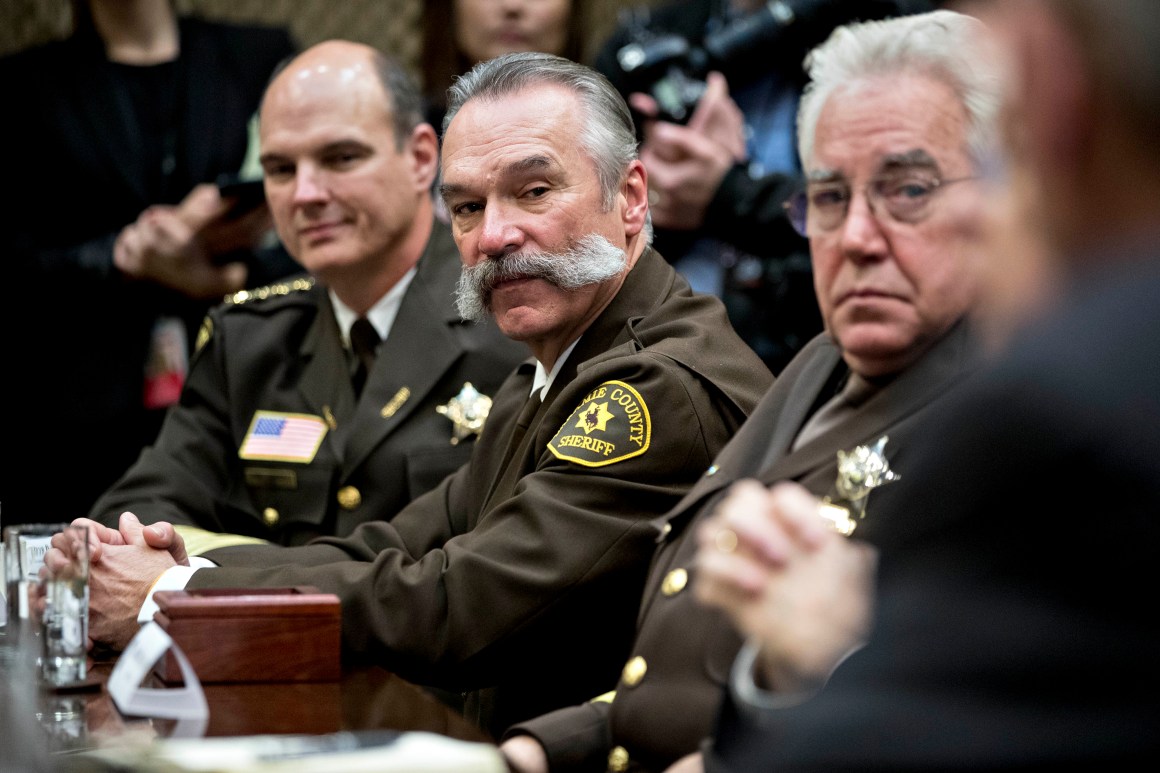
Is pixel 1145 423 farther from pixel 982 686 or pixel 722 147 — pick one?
pixel 722 147

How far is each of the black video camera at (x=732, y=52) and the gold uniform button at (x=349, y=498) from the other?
1106mm

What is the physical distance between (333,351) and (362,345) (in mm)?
73

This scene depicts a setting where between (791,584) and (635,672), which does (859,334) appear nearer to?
(635,672)

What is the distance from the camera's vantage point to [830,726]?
1149mm

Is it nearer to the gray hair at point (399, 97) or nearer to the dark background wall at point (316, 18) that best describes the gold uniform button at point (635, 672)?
the gray hair at point (399, 97)

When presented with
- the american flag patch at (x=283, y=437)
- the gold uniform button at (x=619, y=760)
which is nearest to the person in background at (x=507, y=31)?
the american flag patch at (x=283, y=437)

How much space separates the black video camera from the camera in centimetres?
346

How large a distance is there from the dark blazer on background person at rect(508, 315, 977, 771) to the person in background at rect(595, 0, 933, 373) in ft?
4.06

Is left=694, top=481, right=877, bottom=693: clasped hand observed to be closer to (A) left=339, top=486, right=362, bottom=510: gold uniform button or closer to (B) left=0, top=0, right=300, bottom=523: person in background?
(A) left=339, top=486, right=362, bottom=510: gold uniform button

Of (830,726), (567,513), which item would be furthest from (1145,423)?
(567,513)

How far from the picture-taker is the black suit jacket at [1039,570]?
1004 mm

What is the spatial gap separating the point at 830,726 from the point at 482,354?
7.34 ft

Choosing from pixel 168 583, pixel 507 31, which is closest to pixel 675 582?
pixel 168 583

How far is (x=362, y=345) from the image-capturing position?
140 inches
